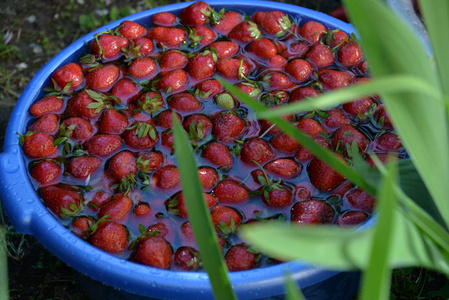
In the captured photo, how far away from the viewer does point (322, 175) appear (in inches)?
43.9

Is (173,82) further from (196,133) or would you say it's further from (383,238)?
(383,238)

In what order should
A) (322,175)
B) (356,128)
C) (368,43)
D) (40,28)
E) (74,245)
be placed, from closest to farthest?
(368,43) < (74,245) < (322,175) < (356,128) < (40,28)

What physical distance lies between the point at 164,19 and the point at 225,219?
626 mm

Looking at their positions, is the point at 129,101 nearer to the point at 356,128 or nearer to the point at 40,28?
the point at 356,128

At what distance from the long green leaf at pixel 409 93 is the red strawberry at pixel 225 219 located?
0.48 m

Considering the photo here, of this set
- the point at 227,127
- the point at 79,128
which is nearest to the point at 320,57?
the point at 227,127

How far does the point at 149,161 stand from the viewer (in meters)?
1.15

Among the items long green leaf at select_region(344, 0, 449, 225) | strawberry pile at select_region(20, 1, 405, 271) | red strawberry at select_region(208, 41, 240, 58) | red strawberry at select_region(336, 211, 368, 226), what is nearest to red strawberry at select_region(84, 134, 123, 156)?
strawberry pile at select_region(20, 1, 405, 271)

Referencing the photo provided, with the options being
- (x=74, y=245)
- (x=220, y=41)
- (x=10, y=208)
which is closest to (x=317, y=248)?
(x=74, y=245)

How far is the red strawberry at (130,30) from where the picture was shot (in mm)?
1427

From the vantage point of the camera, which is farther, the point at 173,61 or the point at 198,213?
the point at 173,61

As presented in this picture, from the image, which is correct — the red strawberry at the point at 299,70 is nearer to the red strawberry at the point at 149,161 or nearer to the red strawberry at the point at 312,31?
the red strawberry at the point at 312,31

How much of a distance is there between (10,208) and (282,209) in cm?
50

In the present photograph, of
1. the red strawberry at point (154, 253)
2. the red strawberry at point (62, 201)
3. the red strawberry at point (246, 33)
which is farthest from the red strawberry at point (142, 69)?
the red strawberry at point (154, 253)
